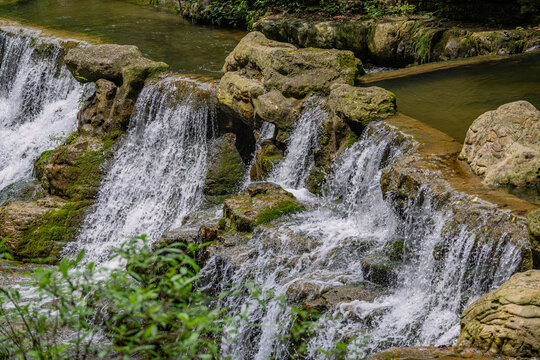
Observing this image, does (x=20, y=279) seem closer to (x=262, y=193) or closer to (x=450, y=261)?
(x=262, y=193)

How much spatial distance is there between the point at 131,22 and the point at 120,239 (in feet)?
28.5

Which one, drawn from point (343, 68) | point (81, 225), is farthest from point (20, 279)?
point (343, 68)

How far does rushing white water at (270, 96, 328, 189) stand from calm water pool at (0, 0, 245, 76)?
367 centimetres

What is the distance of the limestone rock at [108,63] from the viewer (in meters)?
10.7

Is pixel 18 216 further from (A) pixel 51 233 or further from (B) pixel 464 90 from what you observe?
(B) pixel 464 90

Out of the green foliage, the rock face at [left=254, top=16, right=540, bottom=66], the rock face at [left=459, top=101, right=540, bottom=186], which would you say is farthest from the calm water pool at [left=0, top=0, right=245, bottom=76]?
the rock face at [left=459, top=101, right=540, bottom=186]

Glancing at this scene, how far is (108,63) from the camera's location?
35.5 feet

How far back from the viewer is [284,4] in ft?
46.1

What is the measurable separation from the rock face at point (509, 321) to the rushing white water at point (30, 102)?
31.6 ft

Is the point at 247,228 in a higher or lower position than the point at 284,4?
lower

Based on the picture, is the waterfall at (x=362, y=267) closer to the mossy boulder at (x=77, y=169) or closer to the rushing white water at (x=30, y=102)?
the mossy boulder at (x=77, y=169)

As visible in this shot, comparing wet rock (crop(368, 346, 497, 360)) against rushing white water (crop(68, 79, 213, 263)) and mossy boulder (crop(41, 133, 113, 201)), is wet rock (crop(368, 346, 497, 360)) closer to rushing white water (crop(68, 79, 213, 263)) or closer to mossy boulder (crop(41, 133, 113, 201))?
rushing white water (crop(68, 79, 213, 263))

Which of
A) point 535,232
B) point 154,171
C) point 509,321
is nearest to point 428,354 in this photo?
point 509,321

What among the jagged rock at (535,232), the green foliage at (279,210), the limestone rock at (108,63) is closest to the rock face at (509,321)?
the jagged rock at (535,232)
